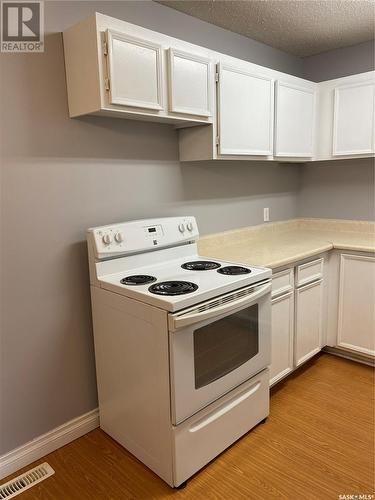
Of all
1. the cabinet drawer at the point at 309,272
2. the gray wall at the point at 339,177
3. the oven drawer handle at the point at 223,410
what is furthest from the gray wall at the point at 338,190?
the oven drawer handle at the point at 223,410

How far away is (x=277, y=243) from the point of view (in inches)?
115

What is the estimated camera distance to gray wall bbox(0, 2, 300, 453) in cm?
179

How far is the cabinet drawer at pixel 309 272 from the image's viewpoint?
253 centimetres

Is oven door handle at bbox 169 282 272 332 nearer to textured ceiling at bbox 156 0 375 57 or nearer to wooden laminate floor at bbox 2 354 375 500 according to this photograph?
wooden laminate floor at bbox 2 354 375 500

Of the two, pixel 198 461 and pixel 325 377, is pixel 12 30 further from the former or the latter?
pixel 325 377

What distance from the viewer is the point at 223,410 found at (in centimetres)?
192

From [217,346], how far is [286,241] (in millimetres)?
1438

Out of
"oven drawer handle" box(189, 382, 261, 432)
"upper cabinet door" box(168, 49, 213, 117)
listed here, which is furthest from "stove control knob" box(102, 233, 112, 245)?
"oven drawer handle" box(189, 382, 261, 432)

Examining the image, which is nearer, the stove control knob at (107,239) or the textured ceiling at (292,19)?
the stove control knob at (107,239)

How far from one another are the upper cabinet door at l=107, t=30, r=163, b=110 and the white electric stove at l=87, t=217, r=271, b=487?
0.64 m

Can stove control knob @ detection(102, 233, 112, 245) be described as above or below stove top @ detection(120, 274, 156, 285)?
above

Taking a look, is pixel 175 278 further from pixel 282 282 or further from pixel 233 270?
pixel 282 282

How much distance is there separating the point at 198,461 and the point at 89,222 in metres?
1.33

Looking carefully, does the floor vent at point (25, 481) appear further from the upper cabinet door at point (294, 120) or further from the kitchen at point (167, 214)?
the upper cabinet door at point (294, 120)
